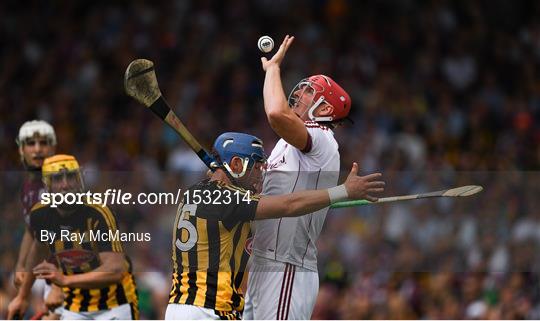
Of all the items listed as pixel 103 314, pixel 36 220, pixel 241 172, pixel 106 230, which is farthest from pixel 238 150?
pixel 103 314

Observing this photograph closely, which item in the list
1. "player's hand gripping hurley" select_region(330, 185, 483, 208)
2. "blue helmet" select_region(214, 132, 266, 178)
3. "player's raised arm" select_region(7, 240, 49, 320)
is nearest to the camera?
"blue helmet" select_region(214, 132, 266, 178)

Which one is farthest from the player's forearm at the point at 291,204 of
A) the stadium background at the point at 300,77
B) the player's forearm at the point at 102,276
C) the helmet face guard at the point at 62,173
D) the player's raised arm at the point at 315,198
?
the stadium background at the point at 300,77

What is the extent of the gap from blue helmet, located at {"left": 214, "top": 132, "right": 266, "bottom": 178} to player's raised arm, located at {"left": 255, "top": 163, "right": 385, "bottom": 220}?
0.77ft

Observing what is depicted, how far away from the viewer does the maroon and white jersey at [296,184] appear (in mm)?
6961

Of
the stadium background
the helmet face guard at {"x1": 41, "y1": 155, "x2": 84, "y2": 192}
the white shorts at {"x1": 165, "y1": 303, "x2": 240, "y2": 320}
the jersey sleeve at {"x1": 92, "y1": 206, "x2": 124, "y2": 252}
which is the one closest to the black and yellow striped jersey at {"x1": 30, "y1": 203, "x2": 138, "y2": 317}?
the jersey sleeve at {"x1": 92, "y1": 206, "x2": 124, "y2": 252}

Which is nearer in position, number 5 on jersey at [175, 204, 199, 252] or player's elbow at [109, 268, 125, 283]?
number 5 on jersey at [175, 204, 199, 252]

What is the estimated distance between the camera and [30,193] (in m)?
7.95

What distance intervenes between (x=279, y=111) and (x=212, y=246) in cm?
78

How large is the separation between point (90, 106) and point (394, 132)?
3270 millimetres

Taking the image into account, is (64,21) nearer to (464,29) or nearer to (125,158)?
(125,158)

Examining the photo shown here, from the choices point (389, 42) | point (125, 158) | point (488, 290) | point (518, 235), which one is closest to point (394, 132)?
point (389, 42)

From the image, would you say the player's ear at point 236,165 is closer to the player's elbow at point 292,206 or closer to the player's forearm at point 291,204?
the player's forearm at point 291,204

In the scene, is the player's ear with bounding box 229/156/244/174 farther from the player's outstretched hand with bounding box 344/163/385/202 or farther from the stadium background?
the stadium background

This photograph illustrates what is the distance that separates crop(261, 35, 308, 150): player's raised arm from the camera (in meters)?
6.57
